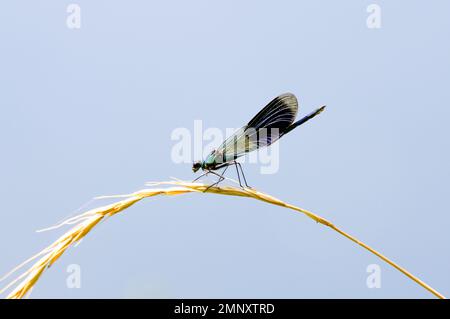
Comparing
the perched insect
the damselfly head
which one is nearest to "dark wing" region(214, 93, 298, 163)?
the perched insect

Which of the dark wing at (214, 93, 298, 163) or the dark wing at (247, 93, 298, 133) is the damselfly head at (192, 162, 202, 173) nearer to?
the dark wing at (214, 93, 298, 163)

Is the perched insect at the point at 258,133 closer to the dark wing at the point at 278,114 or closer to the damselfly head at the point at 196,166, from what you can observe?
the dark wing at the point at 278,114

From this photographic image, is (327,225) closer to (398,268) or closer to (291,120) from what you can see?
(398,268)

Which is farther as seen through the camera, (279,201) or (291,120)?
(291,120)

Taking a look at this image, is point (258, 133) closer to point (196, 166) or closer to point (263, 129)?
point (263, 129)

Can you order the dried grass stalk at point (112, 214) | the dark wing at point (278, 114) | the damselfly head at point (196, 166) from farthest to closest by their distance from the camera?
the damselfly head at point (196, 166) < the dark wing at point (278, 114) < the dried grass stalk at point (112, 214)

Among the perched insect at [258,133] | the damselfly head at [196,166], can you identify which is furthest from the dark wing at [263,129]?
the damselfly head at [196,166]

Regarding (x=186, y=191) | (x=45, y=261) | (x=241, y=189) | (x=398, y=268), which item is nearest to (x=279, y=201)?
(x=241, y=189)
